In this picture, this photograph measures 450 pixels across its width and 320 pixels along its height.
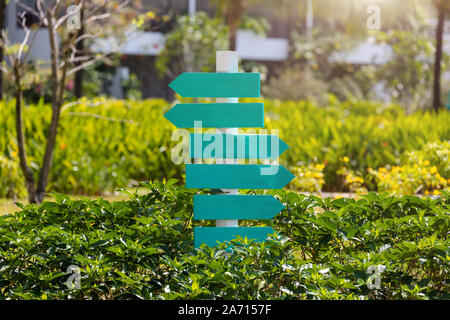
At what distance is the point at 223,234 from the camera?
12.4ft

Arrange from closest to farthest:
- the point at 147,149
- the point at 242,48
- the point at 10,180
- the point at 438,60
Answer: the point at 10,180 → the point at 147,149 → the point at 438,60 → the point at 242,48

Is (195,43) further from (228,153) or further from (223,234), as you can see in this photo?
(223,234)

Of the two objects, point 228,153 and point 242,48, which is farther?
point 242,48

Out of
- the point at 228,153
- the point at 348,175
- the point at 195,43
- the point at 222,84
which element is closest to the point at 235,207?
the point at 228,153

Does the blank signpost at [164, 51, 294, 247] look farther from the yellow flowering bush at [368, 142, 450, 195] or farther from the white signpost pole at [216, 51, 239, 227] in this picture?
the yellow flowering bush at [368, 142, 450, 195]

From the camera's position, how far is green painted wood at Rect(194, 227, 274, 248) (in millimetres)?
3746

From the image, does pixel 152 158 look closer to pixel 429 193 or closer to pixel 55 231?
pixel 429 193

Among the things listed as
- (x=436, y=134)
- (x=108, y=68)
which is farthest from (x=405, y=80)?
(x=436, y=134)

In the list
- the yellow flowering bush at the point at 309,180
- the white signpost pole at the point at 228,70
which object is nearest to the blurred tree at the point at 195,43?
the yellow flowering bush at the point at 309,180

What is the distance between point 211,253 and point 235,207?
547 millimetres

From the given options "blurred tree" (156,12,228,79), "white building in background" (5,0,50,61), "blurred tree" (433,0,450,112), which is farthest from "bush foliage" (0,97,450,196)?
"white building in background" (5,0,50,61)

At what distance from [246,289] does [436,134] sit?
19.9ft

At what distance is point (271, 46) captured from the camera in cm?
A: 2755

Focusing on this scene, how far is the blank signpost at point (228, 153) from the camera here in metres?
3.79
